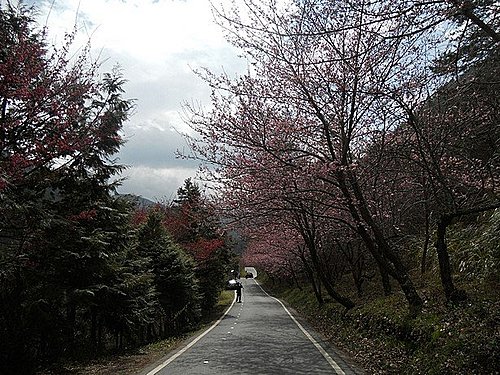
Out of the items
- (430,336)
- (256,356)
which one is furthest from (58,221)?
(430,336)

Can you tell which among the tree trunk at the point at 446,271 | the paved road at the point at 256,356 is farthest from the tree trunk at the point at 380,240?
the paved road at the point at 256,356

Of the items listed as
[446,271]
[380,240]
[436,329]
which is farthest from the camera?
[380,240]

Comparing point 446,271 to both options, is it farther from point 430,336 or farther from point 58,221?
point 58,221

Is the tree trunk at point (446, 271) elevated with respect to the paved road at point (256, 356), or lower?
elevated

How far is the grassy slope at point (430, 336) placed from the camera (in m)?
7.30

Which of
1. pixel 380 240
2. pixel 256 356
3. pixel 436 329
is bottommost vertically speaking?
pixel 256 356

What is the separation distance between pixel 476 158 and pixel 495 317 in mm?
4929

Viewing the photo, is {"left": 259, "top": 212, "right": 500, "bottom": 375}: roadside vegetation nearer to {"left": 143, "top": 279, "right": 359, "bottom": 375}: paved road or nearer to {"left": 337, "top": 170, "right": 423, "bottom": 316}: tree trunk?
{"left": 337, "top": 170, "right": 423, "bottom": 316}: tree trunk

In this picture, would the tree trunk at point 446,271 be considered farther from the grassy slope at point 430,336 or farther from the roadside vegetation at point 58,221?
the roadside vegetation at point 58,221

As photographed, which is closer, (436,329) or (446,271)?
(436,329)

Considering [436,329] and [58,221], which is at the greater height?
[58,221]

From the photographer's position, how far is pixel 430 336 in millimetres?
9422

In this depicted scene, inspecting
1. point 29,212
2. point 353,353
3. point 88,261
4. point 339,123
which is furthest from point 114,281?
point 339,123

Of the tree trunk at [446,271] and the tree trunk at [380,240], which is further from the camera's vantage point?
the tree trunk at [380,240]
